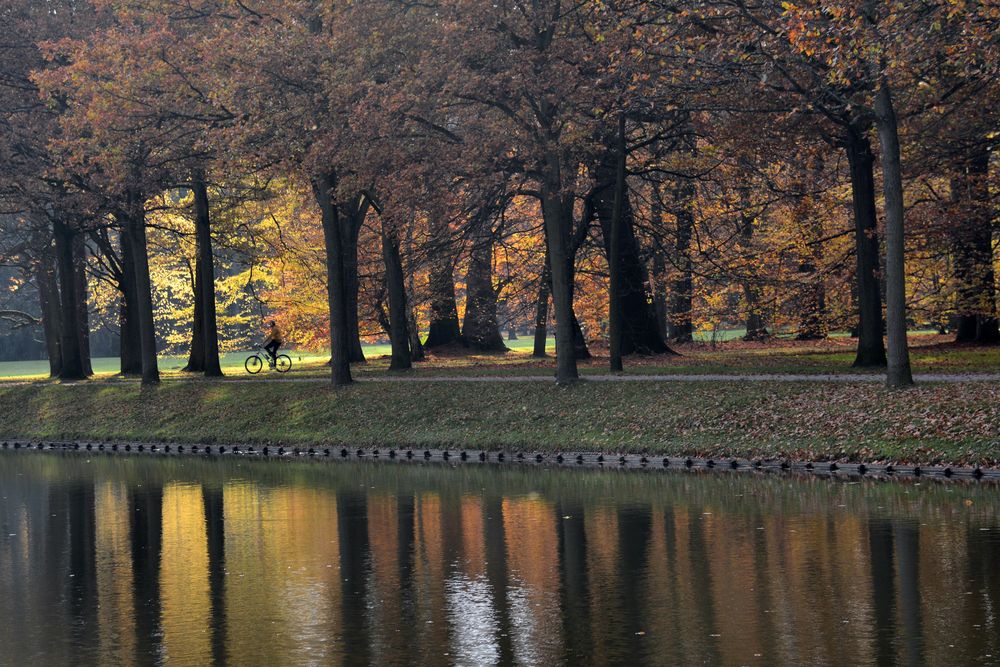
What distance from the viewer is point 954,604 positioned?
41.0 ft

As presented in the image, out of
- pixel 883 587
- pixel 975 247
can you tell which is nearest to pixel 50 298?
pixel 975 247

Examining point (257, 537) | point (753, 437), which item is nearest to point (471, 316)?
point (753, 437)

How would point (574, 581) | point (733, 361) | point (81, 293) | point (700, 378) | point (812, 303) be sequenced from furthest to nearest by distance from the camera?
point (81, 293)
point (812, 303)
point (733, 361)
point (700, 378)
point (574, 581)

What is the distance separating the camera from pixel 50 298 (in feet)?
191

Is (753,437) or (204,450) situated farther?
(204,450)

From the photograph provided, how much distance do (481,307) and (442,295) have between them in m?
2.34

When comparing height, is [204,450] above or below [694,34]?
below

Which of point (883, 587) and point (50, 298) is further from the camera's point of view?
point (50, 298)

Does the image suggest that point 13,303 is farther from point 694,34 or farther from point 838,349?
point 694,34

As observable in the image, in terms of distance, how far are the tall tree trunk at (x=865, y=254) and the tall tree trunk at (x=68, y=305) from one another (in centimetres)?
2762

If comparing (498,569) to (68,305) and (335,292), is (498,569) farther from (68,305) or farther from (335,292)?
(68,305)

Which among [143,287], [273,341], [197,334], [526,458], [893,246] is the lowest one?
[526,458]

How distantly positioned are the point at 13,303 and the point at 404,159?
257 ft

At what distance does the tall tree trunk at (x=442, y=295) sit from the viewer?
3947 cm
